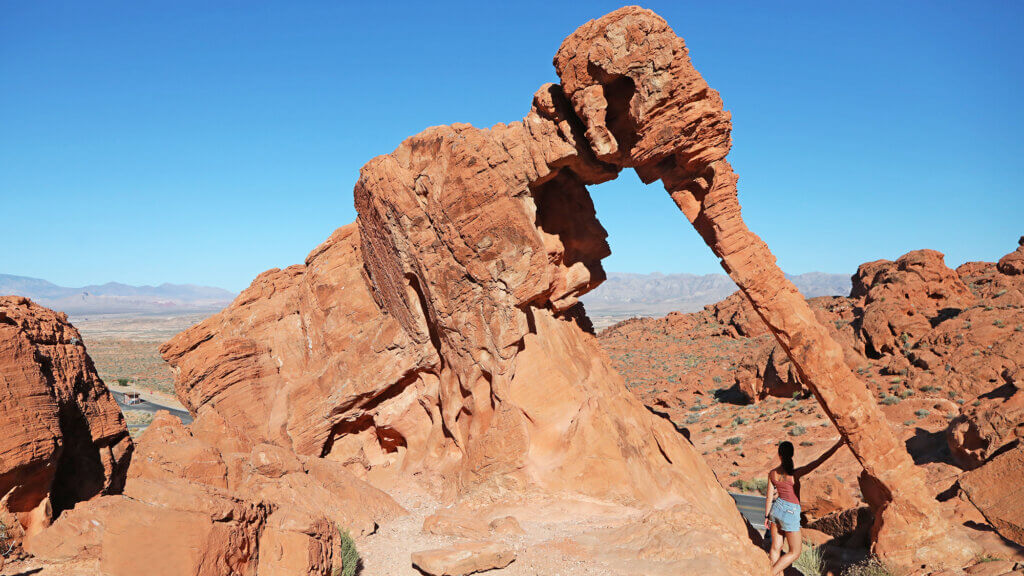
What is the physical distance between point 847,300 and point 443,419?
5013cm

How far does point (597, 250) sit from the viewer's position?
17.0 meters

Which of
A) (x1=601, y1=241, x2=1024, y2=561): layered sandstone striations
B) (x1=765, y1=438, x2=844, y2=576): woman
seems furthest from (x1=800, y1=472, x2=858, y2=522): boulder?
(x1=765, y1=438, x2=844, y2=576): woman

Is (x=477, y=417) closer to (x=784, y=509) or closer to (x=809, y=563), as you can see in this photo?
(x=784, y=509)

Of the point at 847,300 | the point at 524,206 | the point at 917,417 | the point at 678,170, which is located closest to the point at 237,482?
the point at 524,206

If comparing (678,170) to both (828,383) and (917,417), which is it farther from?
(917,417)

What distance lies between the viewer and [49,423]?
353 inches

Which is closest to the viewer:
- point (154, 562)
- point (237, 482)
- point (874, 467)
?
point (154, 562)

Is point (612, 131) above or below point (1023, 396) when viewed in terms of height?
above

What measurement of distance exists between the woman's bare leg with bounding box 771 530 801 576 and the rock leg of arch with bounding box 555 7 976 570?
2983mm

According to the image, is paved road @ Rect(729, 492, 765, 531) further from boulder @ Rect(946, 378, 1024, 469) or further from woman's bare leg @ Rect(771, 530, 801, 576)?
woman's bare leg @ Rect(771, 530, 801, 576)

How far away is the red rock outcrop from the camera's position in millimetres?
7270

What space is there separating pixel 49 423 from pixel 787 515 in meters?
11.8

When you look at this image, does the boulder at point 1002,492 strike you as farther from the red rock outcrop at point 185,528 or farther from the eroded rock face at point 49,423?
the eroded rock face at point 49,423

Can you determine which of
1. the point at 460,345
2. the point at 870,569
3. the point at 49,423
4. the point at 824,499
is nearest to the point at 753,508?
the point at 824,499
